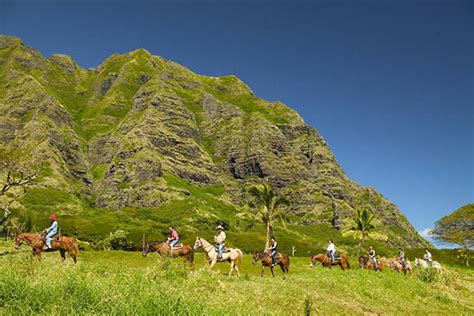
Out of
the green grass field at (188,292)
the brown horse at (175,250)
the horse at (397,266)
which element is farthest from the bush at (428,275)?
the brown horse at (175,250)

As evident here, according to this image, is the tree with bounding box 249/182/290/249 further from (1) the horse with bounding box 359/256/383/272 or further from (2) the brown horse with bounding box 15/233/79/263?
(2) the brown horse with bounding box 15/233/79/263

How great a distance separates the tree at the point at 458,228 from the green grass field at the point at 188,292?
3199cm

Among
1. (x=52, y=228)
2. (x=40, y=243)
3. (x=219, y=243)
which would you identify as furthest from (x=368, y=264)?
(x=40, y=243)

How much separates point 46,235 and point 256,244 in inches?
2796

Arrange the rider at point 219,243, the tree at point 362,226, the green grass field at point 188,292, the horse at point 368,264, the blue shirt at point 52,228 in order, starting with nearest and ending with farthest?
the green grass field at point 188,292 < the rider at point 219,243 < the blue shirt at point 52,228 < the horse at point 368,264 < the tree at point 362,226

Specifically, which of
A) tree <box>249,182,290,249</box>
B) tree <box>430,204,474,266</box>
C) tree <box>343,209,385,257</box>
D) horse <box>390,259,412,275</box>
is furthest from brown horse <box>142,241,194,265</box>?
tree <box>430,204,474,266</box>

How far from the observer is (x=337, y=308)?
57.4 ft

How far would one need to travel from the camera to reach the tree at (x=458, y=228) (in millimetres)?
59031

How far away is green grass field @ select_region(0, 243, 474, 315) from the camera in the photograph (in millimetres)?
9227

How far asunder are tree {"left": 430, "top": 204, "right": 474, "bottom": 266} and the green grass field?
105 ft

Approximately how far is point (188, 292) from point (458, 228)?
61.5 m

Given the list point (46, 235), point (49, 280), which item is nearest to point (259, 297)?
point (49, 280)

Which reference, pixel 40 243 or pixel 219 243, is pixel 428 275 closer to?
pixel 219 243

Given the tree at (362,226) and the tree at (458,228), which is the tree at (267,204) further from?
the tree at (458,228)
